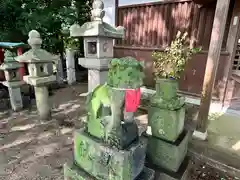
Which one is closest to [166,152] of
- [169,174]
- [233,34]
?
[169,174]

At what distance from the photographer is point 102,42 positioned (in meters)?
3.45

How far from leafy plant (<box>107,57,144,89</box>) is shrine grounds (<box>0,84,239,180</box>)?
148cm

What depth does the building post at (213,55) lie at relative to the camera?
108 inches

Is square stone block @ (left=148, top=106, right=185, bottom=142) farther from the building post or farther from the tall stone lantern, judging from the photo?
the tall stone lantern

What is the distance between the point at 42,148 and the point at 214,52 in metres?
3.52

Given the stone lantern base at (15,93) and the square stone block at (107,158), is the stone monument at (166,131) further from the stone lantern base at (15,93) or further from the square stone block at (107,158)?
the stone lantern base at (15,93)

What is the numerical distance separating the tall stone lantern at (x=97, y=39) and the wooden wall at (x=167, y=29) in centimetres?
258

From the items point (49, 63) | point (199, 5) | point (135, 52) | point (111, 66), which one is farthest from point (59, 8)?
point (111, 66)

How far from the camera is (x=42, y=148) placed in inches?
122

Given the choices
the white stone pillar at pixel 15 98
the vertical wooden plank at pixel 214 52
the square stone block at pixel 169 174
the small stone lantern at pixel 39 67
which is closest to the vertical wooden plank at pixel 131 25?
the small stone lantern at pixel 39 67

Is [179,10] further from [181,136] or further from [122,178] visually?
[122,178]

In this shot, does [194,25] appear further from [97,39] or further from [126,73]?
[126,73]

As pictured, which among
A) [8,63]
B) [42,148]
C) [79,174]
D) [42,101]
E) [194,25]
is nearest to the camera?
[79,174]

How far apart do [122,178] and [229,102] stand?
4.71 m
